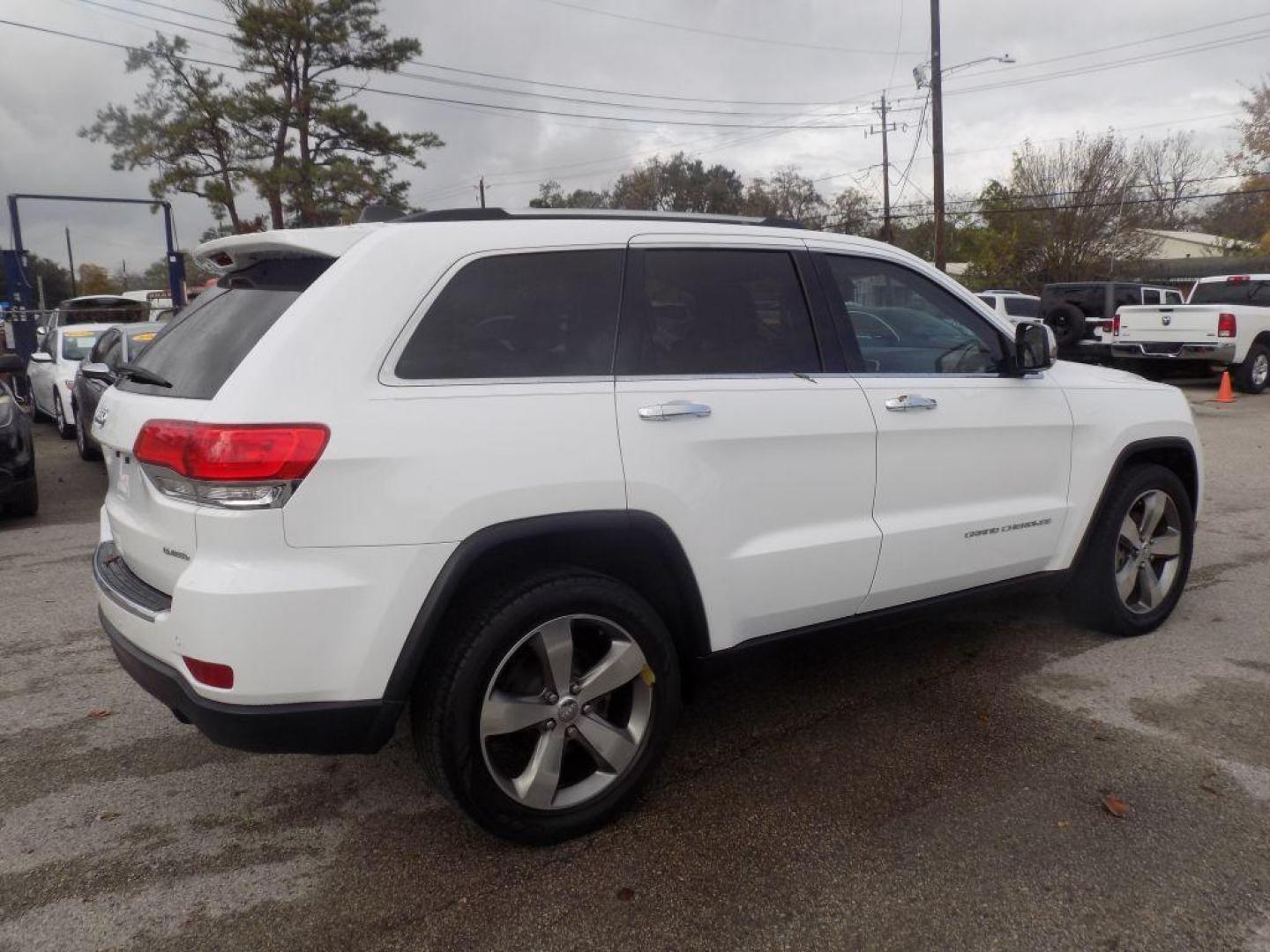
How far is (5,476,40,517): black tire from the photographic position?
25.5 ft

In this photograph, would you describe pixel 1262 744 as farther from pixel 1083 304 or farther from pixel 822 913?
pixel 1083 304

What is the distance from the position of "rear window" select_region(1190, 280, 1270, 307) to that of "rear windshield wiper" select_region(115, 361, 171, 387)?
62.6 feet

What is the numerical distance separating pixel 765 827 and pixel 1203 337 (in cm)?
1582

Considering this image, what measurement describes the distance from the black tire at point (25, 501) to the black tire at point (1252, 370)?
56.1 feet

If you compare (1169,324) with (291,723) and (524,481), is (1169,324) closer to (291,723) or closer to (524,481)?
(524,481)

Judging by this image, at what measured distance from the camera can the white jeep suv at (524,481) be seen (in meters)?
2.47

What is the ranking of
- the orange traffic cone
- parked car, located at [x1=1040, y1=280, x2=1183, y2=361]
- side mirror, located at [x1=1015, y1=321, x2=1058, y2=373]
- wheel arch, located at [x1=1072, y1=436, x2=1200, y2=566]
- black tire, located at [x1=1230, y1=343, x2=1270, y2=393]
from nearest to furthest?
side mirror, located at [x1=1015, y1=321, x2=1058, y2=373] → wheel arch, located at [x1=1072, y1=436, x2=1200, y2=566] → the orange traffic cone → black tire, located at [x1=1230, y1=343, x2=1270, y2=393] → parked car, located at [x1=1040, y1=280, x2=1183, y2=361]

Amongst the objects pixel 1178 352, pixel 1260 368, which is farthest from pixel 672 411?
pixel 1260 368

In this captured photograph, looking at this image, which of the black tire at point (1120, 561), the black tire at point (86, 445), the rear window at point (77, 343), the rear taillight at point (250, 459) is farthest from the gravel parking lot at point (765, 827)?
the rear window at point (77, 343)

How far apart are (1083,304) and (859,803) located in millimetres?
19334

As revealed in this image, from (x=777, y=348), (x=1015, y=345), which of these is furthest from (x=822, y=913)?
(x=1015, y=345)

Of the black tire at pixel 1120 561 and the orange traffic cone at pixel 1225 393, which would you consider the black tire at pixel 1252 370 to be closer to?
the orange traffic cone at pixel 1225 393

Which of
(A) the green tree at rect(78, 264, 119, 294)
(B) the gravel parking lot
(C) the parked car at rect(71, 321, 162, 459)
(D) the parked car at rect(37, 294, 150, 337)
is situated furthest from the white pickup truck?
(A) the green tree at rect(78, 264, 119, 294)

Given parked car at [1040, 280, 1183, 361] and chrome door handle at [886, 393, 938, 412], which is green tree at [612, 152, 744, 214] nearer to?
parked car at [1040, 280, 1183, 361]
